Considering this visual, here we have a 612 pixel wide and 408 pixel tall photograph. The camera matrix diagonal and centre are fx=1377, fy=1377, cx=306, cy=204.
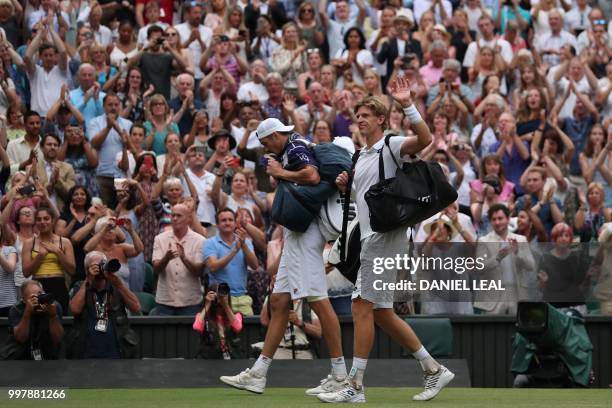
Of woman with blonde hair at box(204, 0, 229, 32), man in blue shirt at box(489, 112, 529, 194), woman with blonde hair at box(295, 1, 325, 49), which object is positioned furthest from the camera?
woman with blonde hair at box(204, 0, 229, 32)

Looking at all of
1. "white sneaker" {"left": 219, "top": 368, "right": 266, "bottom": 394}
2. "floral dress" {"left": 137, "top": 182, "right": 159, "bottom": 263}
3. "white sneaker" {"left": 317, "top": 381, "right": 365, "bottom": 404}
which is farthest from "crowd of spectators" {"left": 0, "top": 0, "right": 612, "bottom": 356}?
"white sneaker" {"left": 317, "top": 381, "right": 365, "bottom": 404}

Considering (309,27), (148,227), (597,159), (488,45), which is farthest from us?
(309,27)

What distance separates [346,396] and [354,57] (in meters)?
11.0

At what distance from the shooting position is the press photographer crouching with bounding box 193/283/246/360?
1230 cm

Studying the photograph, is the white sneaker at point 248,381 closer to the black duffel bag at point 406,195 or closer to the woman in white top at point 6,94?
the black duffel bag at point 406,195

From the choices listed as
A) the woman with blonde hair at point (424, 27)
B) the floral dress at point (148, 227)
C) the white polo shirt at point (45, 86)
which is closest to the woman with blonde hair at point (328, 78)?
the woman with blonde hair at point (424, 27)

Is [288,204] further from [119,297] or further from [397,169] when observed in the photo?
→ [119,297]

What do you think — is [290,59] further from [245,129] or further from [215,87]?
[245,129]

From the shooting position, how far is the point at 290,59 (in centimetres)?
1939

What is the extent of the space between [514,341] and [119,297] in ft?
12.2

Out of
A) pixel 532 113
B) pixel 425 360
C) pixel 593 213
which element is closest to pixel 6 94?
pixel 532 113

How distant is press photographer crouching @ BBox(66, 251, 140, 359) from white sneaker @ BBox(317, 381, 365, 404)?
3568 millimetres

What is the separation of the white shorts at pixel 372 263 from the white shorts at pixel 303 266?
616 millimetres

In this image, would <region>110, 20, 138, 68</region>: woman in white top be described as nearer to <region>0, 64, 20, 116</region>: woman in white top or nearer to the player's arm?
<region>0, 64, 20, 116</region>: woman in white top
